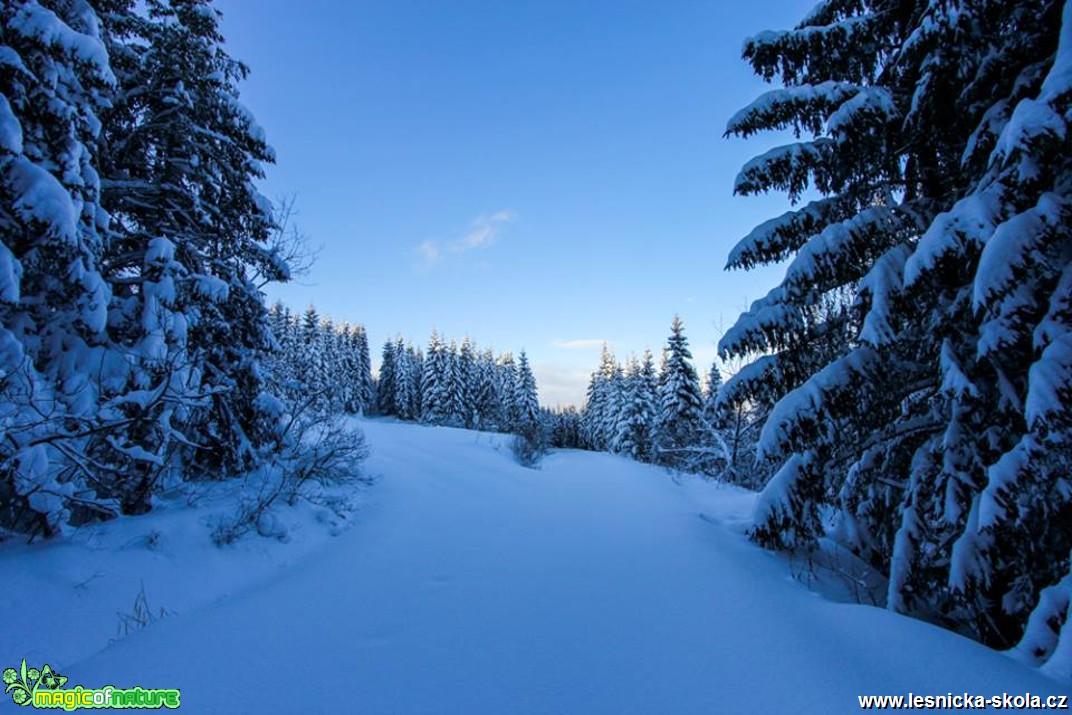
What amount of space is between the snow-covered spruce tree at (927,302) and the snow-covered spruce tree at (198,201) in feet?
27.3

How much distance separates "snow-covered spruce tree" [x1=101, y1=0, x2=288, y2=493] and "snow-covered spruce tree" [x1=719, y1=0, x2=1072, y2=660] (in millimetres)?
8330

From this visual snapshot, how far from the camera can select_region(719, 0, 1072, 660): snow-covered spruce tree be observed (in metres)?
3.31

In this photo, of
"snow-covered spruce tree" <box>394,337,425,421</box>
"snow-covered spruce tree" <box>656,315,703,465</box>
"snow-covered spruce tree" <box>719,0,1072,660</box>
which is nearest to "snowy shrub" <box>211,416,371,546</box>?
"snow-covered spruce tree" <box>719,0,1072,660</box>

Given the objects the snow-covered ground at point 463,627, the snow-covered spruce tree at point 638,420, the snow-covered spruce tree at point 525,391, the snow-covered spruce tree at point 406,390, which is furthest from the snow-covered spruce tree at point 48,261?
the snow-covered spruce tree at point 406,390

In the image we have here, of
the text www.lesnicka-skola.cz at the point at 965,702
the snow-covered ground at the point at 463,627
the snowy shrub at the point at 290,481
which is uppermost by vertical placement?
the snowy shrub at the point at 290,481

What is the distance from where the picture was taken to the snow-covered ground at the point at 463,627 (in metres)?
2.86

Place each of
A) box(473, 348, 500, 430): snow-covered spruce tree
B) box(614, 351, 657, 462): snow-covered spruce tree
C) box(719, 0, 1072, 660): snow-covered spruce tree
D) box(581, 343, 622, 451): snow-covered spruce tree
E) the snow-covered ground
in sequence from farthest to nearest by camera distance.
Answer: box(473, 348, 500, 430): snow-covered spruce tree, box(581, 343, 622, 451): snow-covered spruce tree, box(614, 351, 657, 462): snow-covered spruce tree, box(719, 0, 1072, 660): snow-covered spruce tree, the snow-covered ground

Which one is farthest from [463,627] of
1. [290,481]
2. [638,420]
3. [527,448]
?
[638,420]

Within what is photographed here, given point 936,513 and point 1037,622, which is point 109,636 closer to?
point 1037,622

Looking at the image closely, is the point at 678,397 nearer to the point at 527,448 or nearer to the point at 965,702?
the point at 527,448

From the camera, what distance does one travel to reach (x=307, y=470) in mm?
7723

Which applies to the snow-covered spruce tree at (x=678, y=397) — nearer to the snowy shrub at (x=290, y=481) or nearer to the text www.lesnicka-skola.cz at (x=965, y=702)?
the snowy shrub at (x=290, y=481)

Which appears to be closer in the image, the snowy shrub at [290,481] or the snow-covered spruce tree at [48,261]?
the snow-covered spruce tree at [48,261]

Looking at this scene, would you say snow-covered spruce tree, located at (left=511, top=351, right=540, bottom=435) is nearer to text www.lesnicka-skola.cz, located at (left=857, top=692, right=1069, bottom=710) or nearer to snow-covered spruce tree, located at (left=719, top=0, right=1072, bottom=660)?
snow-covered spruce tree, located at (left=719, top=0, right=1072, bottom=660)
